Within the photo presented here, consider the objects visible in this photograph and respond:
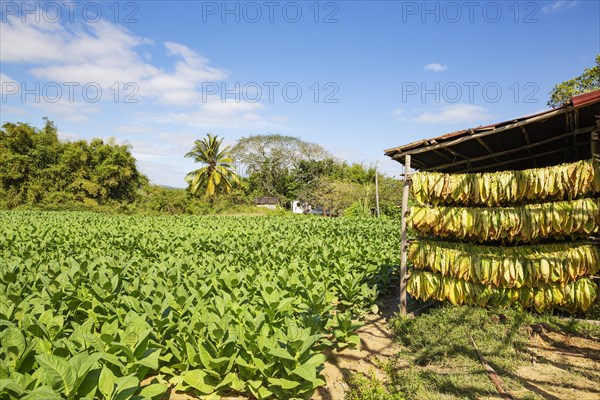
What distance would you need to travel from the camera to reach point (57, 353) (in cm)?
333

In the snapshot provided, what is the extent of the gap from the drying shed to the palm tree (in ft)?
117

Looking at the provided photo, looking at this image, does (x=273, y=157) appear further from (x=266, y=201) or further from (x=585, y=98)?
(x=585, y=98)

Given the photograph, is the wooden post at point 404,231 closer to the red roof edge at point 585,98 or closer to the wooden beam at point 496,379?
the wooden beam at point 496,379

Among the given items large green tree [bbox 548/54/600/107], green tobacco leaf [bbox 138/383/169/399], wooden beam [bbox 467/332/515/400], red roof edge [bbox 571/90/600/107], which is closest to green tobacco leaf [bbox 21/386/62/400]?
green tobacco leaf [bbox 138/383/169/399]

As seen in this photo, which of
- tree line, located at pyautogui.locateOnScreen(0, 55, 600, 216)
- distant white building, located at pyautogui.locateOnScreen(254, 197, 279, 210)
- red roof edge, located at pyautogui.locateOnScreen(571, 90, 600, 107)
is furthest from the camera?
distant white building, located at pyautogui.locateOnScreen(254, 197, 279, 210)

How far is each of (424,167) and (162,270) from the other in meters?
6.16

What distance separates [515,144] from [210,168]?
3848 centimetres

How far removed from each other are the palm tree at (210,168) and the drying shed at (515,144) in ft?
117

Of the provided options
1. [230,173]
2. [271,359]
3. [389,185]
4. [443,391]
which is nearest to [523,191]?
[443,391]

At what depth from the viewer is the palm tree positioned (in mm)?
42031

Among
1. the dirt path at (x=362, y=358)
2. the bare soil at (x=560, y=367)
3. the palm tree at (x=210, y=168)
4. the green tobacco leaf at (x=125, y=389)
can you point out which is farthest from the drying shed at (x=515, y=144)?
the palm tree at (x=210, y=168)

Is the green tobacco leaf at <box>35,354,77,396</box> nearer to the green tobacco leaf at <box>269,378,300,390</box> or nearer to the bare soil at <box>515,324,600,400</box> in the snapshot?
the green tobacco leaf at <box>269,378,300,390</box>

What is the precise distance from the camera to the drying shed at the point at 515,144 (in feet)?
19.0

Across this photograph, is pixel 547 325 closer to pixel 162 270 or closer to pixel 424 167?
pixel 424 167
